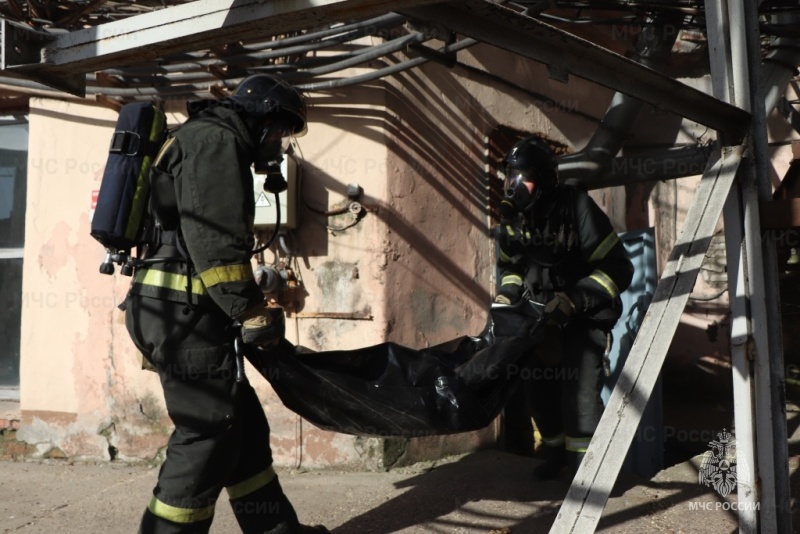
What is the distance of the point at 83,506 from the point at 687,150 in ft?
15.0

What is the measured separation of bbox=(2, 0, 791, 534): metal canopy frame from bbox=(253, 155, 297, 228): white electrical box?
1.61m

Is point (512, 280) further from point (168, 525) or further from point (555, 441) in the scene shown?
point (168, 525)

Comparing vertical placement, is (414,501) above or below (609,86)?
below

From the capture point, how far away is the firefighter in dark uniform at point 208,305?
293 centimetres

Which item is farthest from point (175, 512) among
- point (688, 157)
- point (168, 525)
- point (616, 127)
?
point (688, 157)

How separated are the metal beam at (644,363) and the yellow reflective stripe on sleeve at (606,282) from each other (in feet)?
2.97

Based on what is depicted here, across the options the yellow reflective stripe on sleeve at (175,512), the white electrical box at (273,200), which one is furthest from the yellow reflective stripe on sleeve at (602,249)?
the yellow reflective stripe on sleeve at (175,512)

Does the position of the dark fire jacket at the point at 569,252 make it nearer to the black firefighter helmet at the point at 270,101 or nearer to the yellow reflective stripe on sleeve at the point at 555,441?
the yellow reflective stripe on sleeve at the point at 555,441

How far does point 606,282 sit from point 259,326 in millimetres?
1926

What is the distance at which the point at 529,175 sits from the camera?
409 cm

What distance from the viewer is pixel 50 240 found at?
5.14 meters

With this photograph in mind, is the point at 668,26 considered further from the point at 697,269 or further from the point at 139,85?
the point at 139,85

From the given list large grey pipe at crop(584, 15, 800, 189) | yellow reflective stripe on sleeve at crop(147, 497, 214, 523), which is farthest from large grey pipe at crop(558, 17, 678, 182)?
yellow reflective stripe on sleeve at crop(147, 497, 214, 523)

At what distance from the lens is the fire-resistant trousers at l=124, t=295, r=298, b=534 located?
2936 mm
